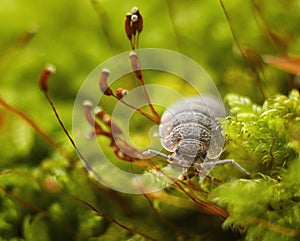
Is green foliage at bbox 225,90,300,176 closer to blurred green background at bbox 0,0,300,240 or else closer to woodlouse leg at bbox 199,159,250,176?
woodlouse leg at bbox 199,159,250,176

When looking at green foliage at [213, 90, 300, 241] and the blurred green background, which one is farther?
the blurred green background

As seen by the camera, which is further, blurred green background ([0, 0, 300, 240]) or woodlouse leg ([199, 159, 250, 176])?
blurred green background ([0, 0, 300, 240])

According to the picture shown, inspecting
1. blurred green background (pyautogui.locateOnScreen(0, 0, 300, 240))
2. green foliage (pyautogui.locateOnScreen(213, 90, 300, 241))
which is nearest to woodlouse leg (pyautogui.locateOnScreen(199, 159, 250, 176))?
green foliage (pyautogui.locateOnScreen(213, 90, 300, 241))

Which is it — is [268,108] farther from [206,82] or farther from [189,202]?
[206,82]

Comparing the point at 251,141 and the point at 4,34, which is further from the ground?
the point at 4,34

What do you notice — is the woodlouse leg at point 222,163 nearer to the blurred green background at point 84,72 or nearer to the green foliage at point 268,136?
the green foliage at point 268,136

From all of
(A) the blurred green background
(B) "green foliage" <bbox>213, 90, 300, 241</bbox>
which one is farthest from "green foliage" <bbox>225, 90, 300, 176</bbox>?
(A) the blurred green background

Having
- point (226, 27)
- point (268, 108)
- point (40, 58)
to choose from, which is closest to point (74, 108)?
point (40, 58)

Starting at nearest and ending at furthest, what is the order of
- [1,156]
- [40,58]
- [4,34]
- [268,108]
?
1. [268,108]
2. [1,156]
3. [40,58]
4. [4,34]

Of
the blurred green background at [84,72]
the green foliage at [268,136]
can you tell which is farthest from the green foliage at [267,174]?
the blurred green background at [84,72]
